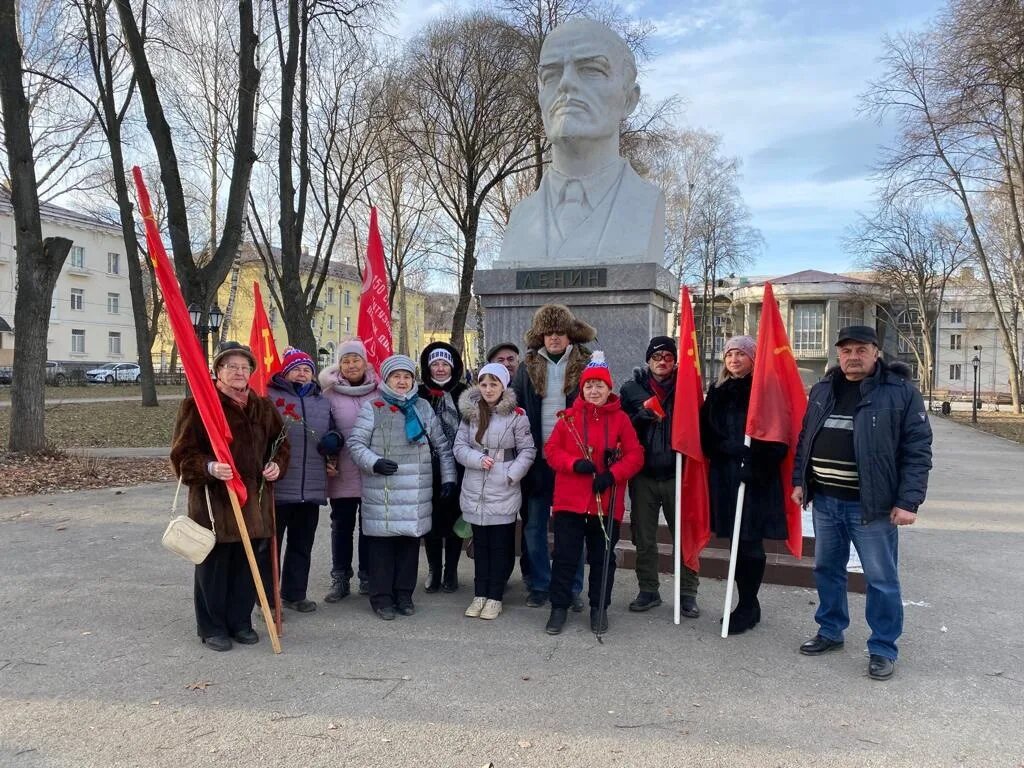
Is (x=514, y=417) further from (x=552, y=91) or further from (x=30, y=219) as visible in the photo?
(x=30, y=219)

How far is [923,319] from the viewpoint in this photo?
38844 millimetres

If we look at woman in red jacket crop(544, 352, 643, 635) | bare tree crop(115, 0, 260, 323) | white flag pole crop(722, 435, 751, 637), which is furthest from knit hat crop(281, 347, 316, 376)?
bare tree crop(115, 0, 260, 323)

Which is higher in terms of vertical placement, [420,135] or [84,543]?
[420,135]

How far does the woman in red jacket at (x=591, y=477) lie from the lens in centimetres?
422

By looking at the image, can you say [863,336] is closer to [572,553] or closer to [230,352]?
[572,553]

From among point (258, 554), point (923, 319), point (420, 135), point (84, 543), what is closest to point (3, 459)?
point (84, 543)

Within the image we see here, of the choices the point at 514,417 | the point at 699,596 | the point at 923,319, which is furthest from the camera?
the point at 923,319

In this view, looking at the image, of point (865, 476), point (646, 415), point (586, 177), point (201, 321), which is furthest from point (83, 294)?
point (865, 476)

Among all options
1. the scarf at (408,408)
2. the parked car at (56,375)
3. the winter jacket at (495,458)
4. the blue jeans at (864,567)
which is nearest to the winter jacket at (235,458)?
the scarf at (408,408)

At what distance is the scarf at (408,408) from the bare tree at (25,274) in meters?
7.82

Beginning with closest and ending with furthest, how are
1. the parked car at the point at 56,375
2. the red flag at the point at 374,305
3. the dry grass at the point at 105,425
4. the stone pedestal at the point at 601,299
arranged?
the stone pedestal at the point at 601,299 → the red flag at the point at 374,305 → the dry grass at the point at 105,425 → the parked car at the point at 56,375

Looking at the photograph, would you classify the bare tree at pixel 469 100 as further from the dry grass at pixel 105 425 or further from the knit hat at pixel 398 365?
the knit hat at pixel 398 365

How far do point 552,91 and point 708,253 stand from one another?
28.7 m

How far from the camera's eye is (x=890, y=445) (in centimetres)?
362
